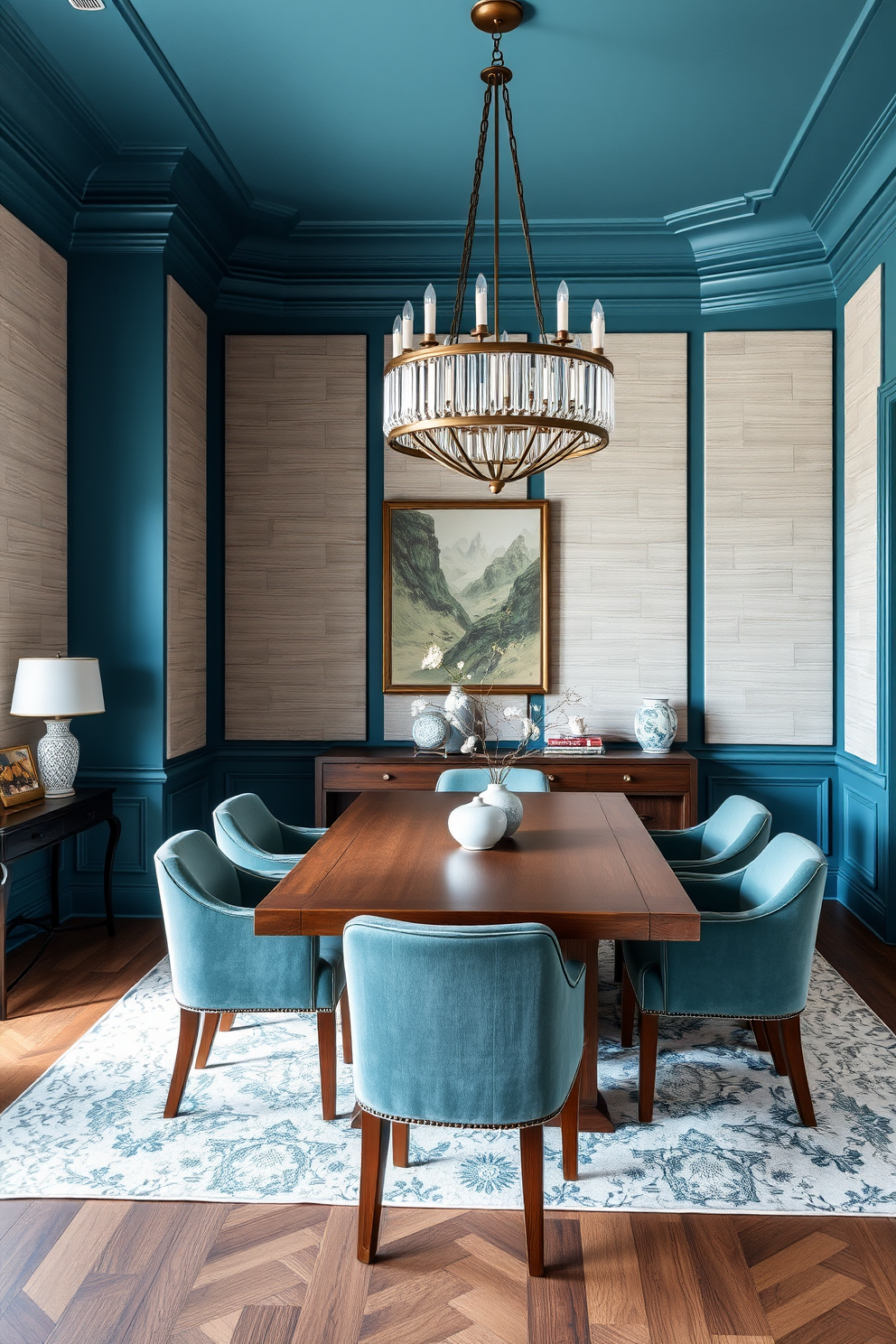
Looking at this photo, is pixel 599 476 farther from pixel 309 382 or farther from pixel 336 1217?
pixel 336 1217

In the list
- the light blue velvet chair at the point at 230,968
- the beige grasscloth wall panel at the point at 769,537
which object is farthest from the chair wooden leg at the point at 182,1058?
the beige grasscloth wall panel at the point at 769,537

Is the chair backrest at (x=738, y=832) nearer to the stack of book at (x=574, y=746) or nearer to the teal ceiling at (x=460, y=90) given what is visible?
the stack of book at (x=574, y=746)

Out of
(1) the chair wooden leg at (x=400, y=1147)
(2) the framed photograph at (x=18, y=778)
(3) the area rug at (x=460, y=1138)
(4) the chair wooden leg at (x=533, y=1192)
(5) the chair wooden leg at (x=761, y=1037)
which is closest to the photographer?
(4) the chair wooden leg at (x=533, y=1192)

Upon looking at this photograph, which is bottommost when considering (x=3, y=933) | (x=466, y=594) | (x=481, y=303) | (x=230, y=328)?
(x=3, y=933)


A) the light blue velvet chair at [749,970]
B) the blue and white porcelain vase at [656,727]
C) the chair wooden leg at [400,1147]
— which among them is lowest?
the chair wooden leg at [400,1147]

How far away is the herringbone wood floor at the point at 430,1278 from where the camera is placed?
191cm

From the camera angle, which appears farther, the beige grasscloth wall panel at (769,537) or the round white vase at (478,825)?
the beige grasscloth wall panel at (769,537)

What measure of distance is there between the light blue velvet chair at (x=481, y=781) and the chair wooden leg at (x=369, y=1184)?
6.87ft

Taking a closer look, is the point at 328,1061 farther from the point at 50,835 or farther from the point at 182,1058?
the point at 50,835

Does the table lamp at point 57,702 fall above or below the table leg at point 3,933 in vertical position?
above

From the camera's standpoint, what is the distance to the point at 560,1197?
92.5 inches

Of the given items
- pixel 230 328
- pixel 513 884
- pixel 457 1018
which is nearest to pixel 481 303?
pixel 513 884

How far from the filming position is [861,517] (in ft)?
15.9

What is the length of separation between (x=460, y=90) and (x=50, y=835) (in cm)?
335
